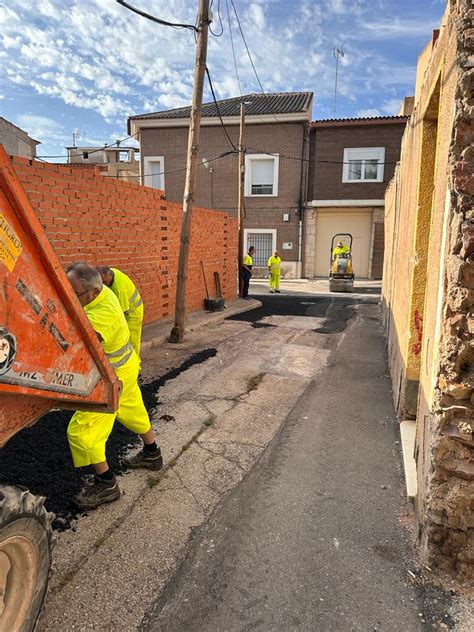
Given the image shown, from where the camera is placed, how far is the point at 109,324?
296 cm

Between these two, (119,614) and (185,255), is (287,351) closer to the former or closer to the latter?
(185,255)

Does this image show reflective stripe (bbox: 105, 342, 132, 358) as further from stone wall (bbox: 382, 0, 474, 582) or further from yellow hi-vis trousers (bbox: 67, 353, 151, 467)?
stone wall (bbox: 382, 0, 474, 582)

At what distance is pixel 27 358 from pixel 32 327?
132 millimetres

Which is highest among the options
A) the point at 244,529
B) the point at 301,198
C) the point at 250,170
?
the point at 250,170

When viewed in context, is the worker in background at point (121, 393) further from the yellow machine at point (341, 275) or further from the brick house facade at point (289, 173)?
the brick house facade at point (289, 173)

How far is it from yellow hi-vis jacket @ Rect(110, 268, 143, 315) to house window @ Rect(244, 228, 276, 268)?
62.9ft

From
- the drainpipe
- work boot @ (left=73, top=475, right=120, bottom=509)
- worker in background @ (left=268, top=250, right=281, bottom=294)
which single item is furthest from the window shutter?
work boot @ (left=73, top=475, right=120, bottom=509)

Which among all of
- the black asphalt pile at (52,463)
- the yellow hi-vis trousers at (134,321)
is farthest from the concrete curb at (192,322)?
the black asphalt pile at (52,463)

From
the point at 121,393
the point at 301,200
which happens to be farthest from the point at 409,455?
the point at 301,200

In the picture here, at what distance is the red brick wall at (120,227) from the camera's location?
6.12 meters

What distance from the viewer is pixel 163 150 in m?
23.9

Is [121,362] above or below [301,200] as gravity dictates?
below

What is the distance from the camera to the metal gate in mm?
23453

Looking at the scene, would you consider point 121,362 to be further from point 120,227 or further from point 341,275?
point 341,275
